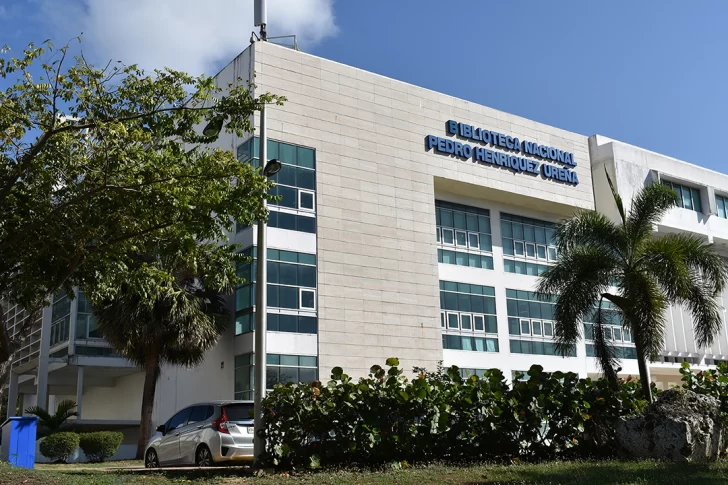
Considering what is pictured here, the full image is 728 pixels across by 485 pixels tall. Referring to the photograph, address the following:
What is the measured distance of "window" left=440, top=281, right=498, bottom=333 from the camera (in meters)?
32.3

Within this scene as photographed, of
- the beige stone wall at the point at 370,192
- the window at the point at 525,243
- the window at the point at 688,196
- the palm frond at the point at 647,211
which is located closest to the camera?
the palm frond at the point at 647,211

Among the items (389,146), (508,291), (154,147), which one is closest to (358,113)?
(389,146)

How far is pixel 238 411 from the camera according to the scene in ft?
52.8

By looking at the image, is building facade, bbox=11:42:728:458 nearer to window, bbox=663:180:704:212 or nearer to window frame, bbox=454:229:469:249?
window frame, bbox=454:229:469:249

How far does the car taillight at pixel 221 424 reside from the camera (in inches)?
614

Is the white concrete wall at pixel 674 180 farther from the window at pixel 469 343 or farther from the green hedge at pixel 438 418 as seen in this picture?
the green hedge at pixel 438 418

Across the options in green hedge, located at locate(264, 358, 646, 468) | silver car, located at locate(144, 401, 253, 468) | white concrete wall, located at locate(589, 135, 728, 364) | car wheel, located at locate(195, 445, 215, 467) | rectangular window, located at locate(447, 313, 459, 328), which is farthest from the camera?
white concrete wall, located at locate(589, 135, 728, 364)

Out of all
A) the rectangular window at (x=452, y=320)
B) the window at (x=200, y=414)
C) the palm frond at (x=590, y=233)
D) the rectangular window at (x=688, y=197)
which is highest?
the rectangular window at (x=688, y=197)

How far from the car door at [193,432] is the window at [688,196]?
30.3 metres

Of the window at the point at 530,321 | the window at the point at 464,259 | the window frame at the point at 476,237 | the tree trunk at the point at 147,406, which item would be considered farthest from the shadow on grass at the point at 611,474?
the window frame at the point at 476,237

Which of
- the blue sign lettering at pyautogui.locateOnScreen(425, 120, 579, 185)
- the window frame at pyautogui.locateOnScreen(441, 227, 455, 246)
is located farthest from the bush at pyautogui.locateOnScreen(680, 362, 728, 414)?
the blue sign lettering at pyautogui.locateOnScreen(425, 120, 579, 185)

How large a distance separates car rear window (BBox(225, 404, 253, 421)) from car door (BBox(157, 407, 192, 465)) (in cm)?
147

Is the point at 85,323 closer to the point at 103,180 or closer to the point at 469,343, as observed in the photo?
the point at 469,343

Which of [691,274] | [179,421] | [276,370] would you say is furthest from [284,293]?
[691,274]
